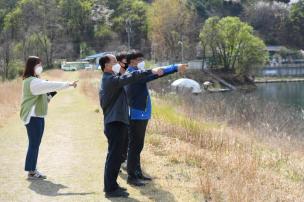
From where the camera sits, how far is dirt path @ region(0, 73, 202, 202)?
6363mm

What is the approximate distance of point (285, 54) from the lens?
381 feet

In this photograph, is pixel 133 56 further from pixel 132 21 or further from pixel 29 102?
pixel 132 21

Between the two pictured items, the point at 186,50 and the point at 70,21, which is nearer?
the point at 186,50

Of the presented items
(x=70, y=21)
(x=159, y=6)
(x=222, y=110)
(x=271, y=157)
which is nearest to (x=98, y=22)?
(x=70, y=21)

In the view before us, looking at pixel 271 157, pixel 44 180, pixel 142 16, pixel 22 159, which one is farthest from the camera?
pixel 142 16

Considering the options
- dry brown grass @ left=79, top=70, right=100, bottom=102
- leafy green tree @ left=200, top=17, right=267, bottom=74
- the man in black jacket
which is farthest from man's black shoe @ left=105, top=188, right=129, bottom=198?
leafy green tree @ left=200, top=17, right=267, bottom=74

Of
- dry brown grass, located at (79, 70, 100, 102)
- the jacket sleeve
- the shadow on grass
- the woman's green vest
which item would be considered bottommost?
dry brown grass, located at (79, 70, 100, 102)

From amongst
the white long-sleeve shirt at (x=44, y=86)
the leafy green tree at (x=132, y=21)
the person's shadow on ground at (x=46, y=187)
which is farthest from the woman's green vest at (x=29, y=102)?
the leafy green tree at (x=132, y=21)

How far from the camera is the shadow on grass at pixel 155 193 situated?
614 centimetres

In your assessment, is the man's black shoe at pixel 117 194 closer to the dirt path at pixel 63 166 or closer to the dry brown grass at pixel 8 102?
the dirt path at pixel 63 166

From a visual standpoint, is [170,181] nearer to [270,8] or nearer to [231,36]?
[231,36]

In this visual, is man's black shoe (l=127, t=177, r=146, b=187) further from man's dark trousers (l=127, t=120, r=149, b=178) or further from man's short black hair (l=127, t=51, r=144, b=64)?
man's short black hair (l=127, t=51, r=144, b=64)

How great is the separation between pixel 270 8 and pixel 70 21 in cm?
5939

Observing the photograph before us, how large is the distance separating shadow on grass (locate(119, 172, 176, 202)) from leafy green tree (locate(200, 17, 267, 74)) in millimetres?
70841
